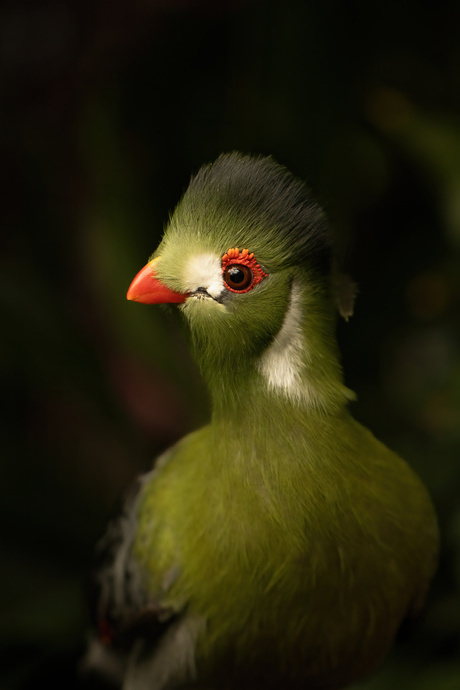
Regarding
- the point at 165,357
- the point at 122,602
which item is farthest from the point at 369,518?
the point at 165,357

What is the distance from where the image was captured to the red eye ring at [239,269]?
27.7 inches

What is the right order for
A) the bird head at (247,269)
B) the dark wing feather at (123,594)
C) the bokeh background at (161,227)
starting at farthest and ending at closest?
the bokeh background at (161,227) → the dark wing feather at (123,594) → the bird head at (247,269)

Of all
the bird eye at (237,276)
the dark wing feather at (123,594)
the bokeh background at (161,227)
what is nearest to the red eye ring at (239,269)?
the bird eye at (237,276)

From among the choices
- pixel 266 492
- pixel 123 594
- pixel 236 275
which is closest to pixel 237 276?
pixel 236 275

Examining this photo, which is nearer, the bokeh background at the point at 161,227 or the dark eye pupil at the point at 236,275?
the dark eye pupil at the point at 236,275

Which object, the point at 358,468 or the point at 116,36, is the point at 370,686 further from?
the point at 116,36

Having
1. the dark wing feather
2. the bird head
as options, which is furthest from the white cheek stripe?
the dark wing feather

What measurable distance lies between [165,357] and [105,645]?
74 centimetres

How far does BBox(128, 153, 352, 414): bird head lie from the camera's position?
0.70m

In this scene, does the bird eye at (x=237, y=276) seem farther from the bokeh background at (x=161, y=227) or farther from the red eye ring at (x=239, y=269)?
the bokeh background at (x=161, y=227)

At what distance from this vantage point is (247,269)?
71cm

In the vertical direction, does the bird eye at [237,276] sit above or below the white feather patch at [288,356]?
above

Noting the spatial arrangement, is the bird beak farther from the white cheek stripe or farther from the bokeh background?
the bokeh background

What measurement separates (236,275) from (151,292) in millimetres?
87
